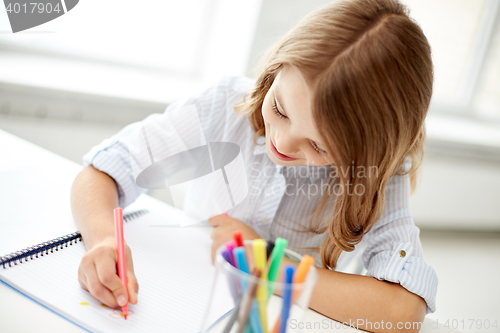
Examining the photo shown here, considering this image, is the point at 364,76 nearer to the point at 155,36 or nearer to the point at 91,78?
the point at 91,78

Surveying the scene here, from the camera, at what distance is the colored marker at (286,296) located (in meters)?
0.38

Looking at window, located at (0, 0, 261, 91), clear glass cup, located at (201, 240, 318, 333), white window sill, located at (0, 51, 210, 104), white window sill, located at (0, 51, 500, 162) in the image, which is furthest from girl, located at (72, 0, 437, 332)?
window, located at (0, 0, 261, 91)

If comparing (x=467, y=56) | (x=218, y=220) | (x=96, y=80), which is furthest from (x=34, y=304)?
(x=467, y=56)

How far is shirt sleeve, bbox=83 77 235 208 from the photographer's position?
86 centimetres

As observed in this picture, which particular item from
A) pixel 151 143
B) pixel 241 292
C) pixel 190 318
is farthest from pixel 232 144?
pixel 241 292

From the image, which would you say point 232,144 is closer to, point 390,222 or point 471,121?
point 390,222

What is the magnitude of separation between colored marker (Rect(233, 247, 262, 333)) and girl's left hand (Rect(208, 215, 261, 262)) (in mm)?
374

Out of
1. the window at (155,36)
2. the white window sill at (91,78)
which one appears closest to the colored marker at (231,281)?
the white window sill at (91,78)

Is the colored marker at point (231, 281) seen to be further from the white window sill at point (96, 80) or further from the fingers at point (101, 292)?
the white window sill at point (96, 80)

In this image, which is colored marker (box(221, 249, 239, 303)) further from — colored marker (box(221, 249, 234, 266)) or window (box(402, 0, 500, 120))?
window (box(402, 0, 500, 120))

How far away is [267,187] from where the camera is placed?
0.95 m

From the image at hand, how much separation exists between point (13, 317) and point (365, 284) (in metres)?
0.54

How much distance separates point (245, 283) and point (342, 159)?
35 centimetres

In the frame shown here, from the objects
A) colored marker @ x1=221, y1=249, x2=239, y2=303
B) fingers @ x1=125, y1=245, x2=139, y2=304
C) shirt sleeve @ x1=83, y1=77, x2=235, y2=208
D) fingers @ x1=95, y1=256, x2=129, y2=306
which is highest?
colored marker @ x1=221, y1=249, x2=239, y2=303
